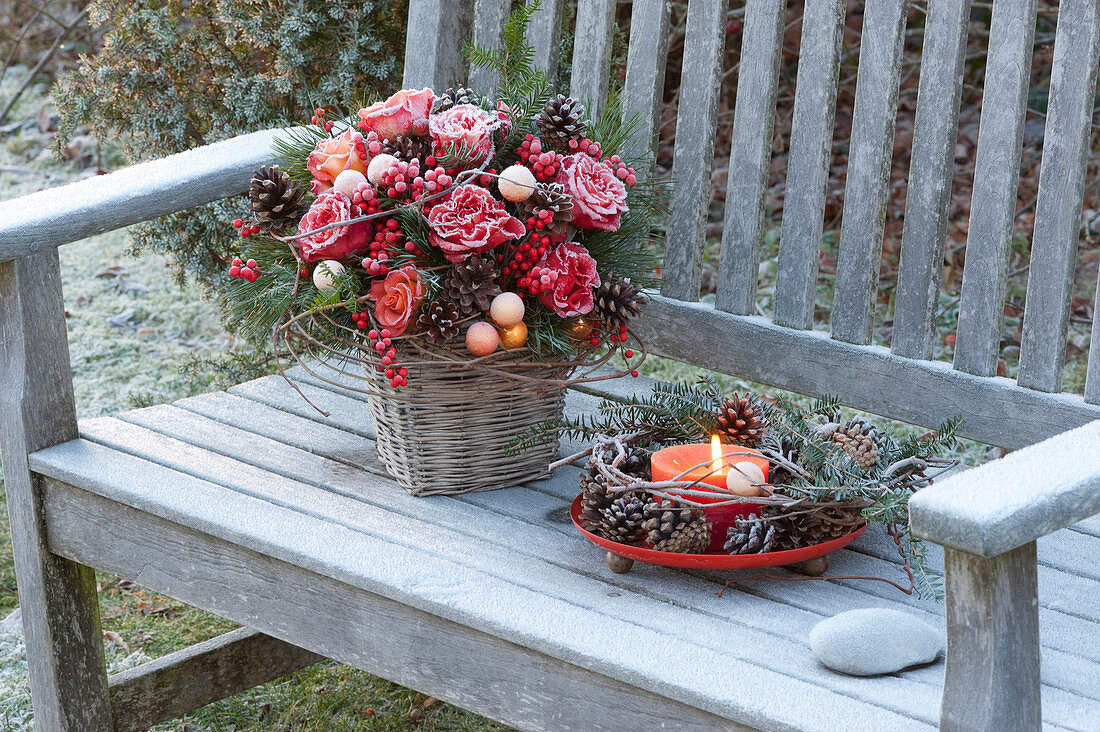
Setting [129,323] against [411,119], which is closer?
[411,119]

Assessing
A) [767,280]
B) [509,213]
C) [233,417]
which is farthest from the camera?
[767,280]

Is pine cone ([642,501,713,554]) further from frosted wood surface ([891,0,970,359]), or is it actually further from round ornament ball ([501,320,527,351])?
frosted wood surface ([891,0,970,359])

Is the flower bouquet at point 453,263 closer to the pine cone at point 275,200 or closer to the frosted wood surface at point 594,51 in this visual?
the pine cone at point 275,200

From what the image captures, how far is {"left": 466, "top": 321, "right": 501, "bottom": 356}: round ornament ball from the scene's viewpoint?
1.35 m

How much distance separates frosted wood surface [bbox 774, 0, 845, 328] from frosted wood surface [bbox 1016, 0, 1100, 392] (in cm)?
28

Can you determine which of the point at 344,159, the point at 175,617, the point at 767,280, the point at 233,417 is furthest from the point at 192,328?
the point at 344,159

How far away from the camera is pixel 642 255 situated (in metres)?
1.55

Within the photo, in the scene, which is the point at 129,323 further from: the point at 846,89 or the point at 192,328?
the point at 846,89

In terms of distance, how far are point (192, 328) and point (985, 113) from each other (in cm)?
277

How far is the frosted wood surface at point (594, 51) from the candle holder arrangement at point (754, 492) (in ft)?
2.15

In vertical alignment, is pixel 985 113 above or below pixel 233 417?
above

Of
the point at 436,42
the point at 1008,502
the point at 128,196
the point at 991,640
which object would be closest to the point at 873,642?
the point at 991,640

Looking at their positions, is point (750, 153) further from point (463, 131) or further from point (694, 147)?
point (463, 131)

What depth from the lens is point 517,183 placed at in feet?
4.45
